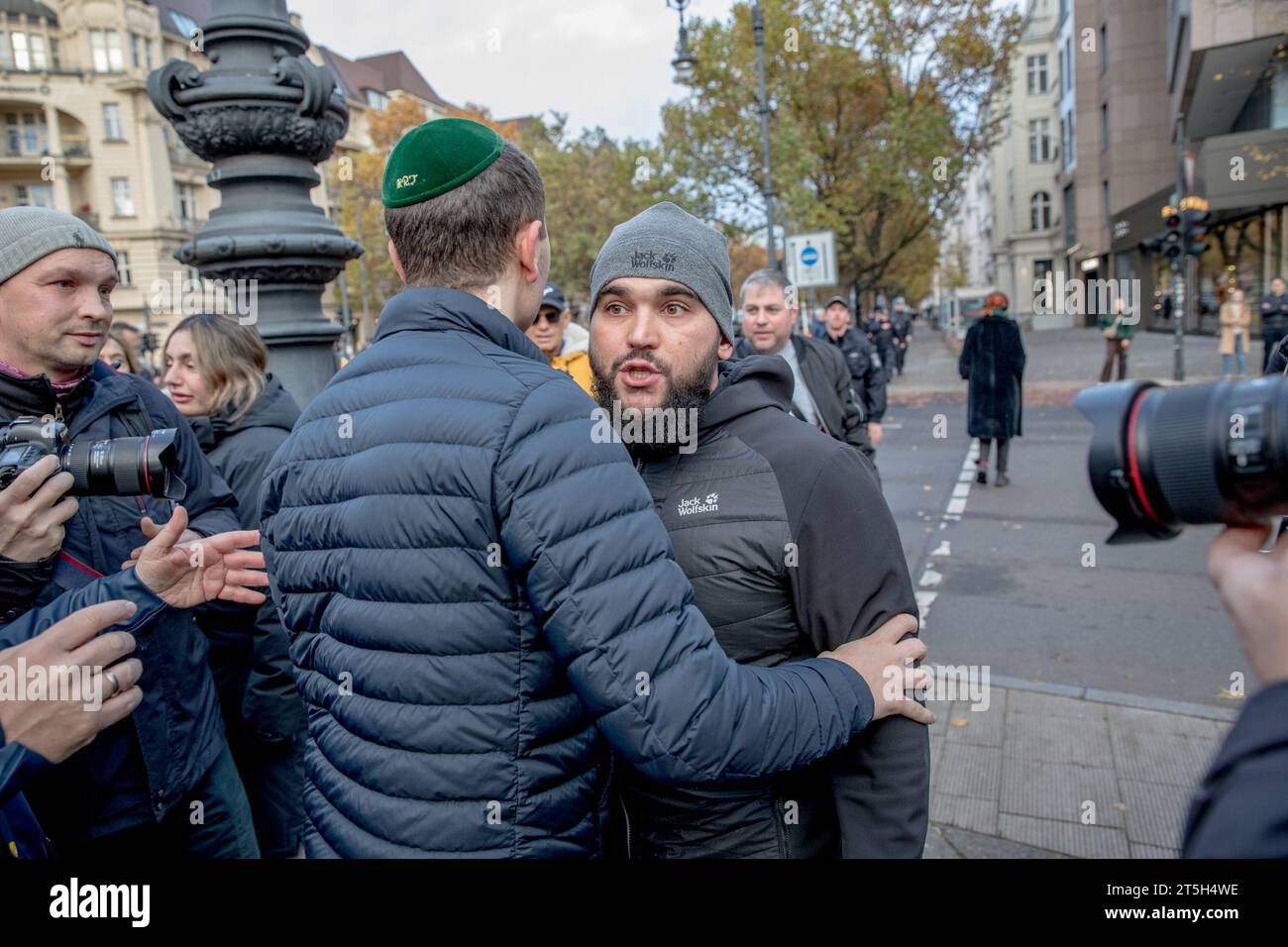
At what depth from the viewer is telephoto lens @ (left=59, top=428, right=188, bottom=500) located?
2.07 m

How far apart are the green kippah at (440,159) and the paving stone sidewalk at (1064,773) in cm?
311

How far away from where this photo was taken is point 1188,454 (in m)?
1.16

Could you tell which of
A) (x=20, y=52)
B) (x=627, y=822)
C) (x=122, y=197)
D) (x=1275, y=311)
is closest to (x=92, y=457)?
(x=627, y=822)

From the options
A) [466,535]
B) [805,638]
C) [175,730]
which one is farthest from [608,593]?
[175,730]

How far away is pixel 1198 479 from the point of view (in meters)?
1.15

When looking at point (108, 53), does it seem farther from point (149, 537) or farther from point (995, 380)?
point (149, 537)

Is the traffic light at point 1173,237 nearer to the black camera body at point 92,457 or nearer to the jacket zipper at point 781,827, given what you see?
the jacket zipper at point 781,827

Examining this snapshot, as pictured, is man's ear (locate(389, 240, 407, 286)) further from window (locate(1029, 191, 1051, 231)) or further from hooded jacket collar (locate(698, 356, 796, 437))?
window (locate(1029, 191, 1051, 231))

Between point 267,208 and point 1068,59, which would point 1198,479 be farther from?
point 1068,59

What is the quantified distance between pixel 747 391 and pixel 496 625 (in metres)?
0.87

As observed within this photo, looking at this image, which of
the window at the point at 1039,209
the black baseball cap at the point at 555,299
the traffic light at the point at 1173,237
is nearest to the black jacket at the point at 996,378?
the black baseball cap at the point at 555,299

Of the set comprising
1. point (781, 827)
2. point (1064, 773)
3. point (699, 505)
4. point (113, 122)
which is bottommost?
point (1064, 773)
